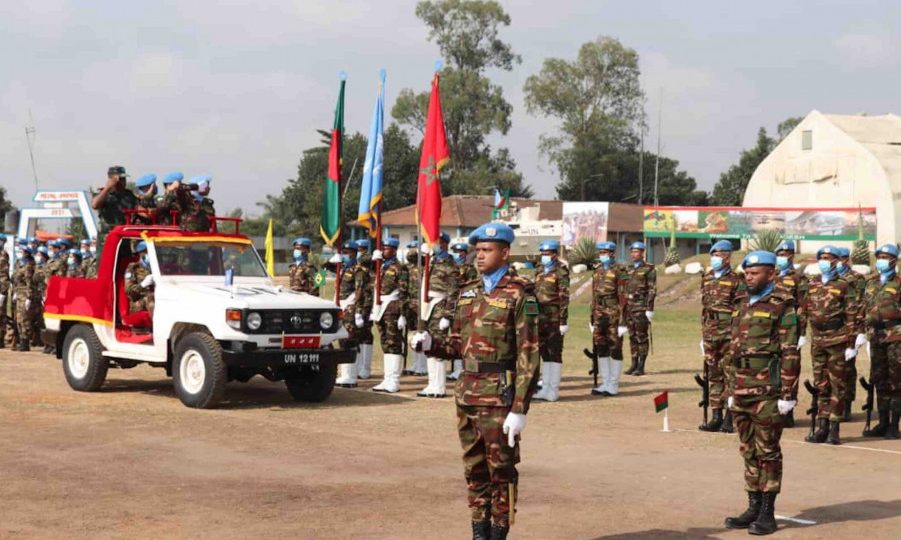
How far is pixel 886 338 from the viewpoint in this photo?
1288 cm

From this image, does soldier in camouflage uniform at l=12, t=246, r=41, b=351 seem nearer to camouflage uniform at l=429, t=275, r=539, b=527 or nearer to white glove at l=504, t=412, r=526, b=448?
camouflage uniform at l=429, t=275, r=539, b=527

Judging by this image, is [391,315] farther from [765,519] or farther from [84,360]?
[765,519]

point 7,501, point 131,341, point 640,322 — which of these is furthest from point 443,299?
point 7,501

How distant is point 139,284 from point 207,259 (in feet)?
3.04

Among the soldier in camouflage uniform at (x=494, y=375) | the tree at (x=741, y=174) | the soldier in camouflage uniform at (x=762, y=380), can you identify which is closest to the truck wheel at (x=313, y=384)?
the soldier in camouflage uniform at (x=762, y=380)

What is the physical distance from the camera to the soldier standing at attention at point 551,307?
15.7 meters

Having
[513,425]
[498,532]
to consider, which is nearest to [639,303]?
[498,532]

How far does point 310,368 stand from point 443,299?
6.92ft

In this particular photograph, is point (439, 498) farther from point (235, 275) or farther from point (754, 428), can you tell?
point (235, 275)

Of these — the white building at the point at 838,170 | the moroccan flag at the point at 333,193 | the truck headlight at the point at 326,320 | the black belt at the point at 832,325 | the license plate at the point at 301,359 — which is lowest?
the license plate at the point at 301,359

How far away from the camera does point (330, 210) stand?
17859mm

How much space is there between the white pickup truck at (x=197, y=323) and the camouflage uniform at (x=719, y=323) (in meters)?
4.27

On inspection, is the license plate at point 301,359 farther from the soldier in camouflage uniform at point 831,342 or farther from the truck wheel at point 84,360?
the soldier in camouflage uniform at point 831,342

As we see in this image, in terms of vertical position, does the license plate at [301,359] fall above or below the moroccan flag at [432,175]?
below
